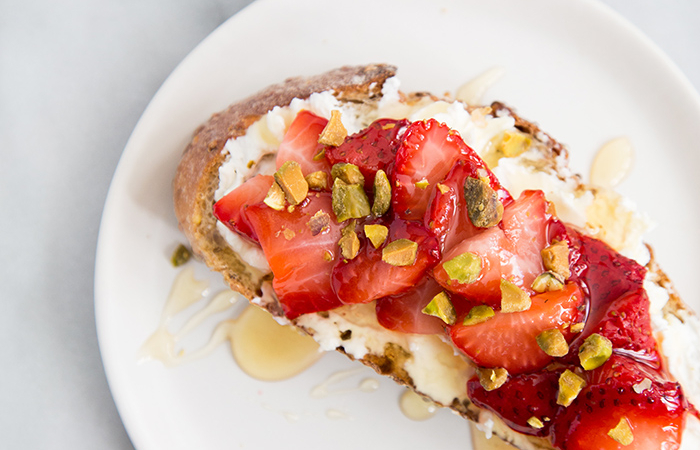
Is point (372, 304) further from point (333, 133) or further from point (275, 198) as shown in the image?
point (333, 133)

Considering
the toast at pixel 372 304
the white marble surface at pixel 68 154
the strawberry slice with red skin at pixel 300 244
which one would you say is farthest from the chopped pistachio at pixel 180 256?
the strawberry slice with red skin at pixel 300 244

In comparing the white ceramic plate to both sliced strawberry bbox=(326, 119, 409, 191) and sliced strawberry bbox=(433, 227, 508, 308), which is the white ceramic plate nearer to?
sliced strawberry bbox=(326, 119, 409, 191)

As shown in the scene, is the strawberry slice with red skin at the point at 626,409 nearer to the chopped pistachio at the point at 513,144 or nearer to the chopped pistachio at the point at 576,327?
the chopped pistachio at the point at 576,327

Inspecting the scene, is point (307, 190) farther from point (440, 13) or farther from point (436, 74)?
point (440, 13)

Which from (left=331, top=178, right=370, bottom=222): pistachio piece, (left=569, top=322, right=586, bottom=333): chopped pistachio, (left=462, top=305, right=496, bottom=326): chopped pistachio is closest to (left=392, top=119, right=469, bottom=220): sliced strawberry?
(left=331, top=178, right=370, bottom=222): pistachio piece

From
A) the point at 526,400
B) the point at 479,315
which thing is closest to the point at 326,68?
the point at 479,315

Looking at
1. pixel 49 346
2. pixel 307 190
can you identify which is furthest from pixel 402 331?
pixel 49 346
